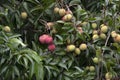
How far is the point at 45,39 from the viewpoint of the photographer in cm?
249

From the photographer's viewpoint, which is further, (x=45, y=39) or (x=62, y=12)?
(x=62, y=12)

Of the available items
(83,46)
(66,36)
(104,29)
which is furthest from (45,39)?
(104,29)

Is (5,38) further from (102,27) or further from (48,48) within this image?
(102,27)

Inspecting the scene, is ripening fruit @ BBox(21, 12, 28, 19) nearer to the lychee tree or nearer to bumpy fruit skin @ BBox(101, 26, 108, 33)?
the lychee tree

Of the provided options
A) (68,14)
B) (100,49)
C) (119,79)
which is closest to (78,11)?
(68,14)

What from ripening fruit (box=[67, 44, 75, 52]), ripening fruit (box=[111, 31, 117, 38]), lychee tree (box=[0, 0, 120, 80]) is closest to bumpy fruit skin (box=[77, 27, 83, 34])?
lychee tree (box=[0, 0, 120, 80])

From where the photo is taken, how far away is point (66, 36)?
254 cm

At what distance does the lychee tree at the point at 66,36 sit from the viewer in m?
2.50

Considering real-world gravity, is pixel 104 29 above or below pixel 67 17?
below

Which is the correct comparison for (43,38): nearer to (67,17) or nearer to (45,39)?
(45,39)

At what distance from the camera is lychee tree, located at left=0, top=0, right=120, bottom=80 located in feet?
8.20

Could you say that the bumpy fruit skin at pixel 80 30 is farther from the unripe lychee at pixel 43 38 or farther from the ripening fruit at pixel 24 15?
the ripening fruit at pixel 24 15

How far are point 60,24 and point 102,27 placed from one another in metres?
0.29

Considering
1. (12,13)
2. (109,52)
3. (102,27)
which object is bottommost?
(109,52)
